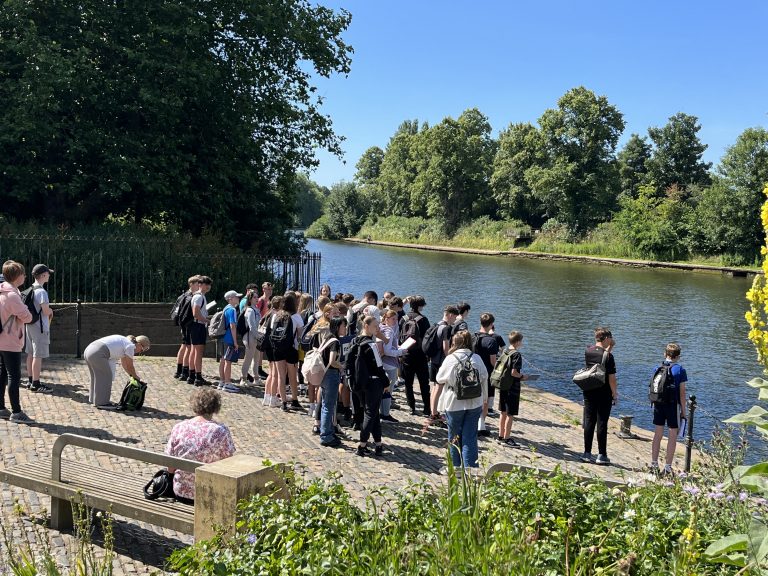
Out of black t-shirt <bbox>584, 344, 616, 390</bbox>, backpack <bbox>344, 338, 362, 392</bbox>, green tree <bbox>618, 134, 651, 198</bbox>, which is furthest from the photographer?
green tree <bbox>618, 134, 651, 198</bbox>

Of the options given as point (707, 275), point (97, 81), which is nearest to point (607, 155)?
point (707, 275)

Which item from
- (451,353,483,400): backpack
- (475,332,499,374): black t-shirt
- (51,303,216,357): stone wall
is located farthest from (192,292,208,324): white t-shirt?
(451,353,483,400): backpack

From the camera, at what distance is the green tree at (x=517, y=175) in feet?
274

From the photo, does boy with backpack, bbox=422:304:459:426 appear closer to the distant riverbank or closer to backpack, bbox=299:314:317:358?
backpack, bbox=299:314:317:358

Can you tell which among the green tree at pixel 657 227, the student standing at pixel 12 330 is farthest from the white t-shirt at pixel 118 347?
the green tree at pixel 657 227

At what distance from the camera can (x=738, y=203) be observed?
186 ft

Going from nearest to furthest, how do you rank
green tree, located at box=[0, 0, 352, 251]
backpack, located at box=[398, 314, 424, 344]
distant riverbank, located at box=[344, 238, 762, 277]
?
backpack, located at box=[398, 314, 424, 344], green tree, located at box=[0, 0, 352, 251], distant riverbank, located at box=[344, 238, 762, 277]

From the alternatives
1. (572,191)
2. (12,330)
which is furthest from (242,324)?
(572,191)

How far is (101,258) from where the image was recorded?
16.1m

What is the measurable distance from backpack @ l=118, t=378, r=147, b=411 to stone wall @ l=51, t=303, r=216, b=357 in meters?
5.38

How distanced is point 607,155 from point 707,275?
92.8 feet

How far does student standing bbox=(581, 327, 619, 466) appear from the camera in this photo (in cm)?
949

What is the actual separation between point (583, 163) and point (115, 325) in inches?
2604

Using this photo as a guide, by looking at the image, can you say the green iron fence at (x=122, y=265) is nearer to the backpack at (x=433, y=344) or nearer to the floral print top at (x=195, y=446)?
the backpack at (x=433, y=344)
